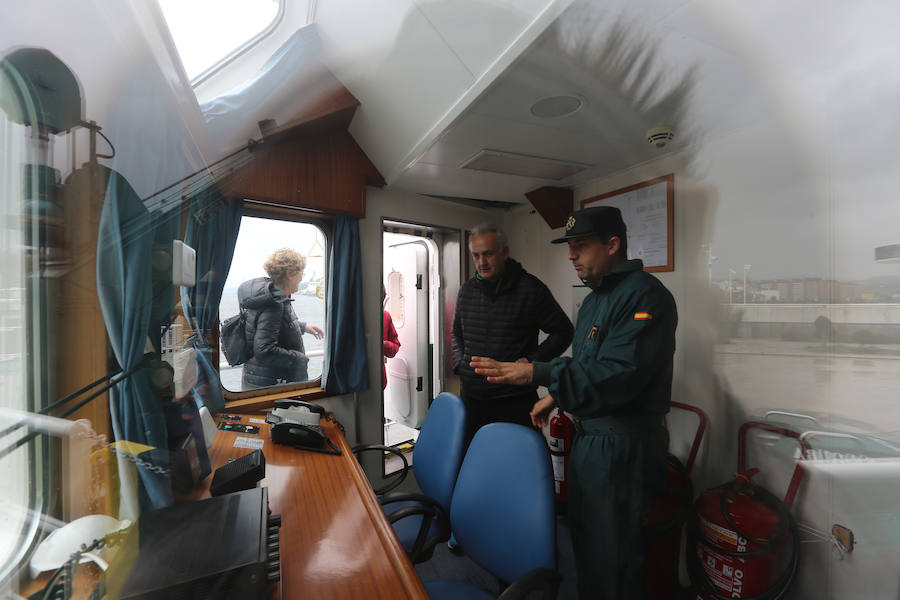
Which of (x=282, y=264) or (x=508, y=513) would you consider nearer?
(x=508, y=513)

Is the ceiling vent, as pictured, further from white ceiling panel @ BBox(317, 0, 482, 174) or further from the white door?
the white door

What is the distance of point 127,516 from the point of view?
48 centimetres

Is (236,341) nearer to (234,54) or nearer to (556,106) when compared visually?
(234,54)

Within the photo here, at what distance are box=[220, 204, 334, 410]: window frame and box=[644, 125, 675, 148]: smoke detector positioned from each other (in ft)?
6.01

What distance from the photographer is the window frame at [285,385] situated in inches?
74.5

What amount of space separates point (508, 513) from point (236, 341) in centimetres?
170

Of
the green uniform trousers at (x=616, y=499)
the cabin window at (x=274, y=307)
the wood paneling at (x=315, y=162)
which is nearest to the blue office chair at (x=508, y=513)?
the green uniform trousers at (x=616, y=499)

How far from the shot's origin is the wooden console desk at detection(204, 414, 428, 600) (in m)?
0.72

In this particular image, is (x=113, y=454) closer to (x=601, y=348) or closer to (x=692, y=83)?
(x=601, y=348)

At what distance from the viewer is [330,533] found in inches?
35.2

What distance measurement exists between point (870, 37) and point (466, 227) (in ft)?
7.41

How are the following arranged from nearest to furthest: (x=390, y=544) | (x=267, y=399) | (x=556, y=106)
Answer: (x=390, y=544), (x=556, y=106), (x=267, y=399)

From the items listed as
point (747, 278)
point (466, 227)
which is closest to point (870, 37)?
point (747, 278)

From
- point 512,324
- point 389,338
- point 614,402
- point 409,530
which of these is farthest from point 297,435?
point 389,338
